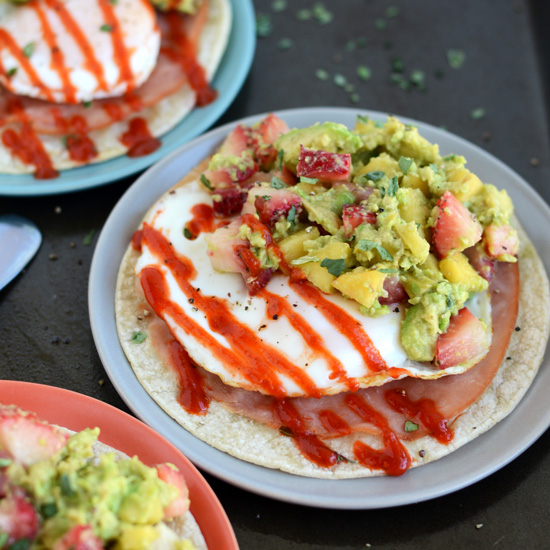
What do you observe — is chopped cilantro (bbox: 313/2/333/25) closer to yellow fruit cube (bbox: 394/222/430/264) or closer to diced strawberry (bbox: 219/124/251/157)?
diced strawberry (bbox: 219/124/251/157)

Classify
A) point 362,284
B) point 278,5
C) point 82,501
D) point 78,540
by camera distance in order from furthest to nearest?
point 278,5 → point 362,284 → point 82,501 → point 78,540

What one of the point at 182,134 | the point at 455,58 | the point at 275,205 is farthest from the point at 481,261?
the point at 455,58

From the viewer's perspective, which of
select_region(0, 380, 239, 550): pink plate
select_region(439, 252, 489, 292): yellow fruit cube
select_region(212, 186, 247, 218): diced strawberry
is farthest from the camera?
select_region(212, 186, 247, 218): diced strawberry

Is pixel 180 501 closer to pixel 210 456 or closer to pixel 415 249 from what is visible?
pixel 210 456

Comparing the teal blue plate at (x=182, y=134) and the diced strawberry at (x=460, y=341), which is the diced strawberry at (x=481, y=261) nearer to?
the diced strawberry at (x=460, y=341)

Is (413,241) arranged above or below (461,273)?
above

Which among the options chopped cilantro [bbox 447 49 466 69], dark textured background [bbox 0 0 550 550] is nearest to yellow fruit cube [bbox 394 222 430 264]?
dark textured background [bbox 0 0 550 550]

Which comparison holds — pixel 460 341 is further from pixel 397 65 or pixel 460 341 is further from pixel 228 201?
pixel 397 65

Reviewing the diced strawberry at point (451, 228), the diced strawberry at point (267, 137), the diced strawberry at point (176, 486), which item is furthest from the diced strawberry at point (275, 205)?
the diced strawberry at point (176, 486)
